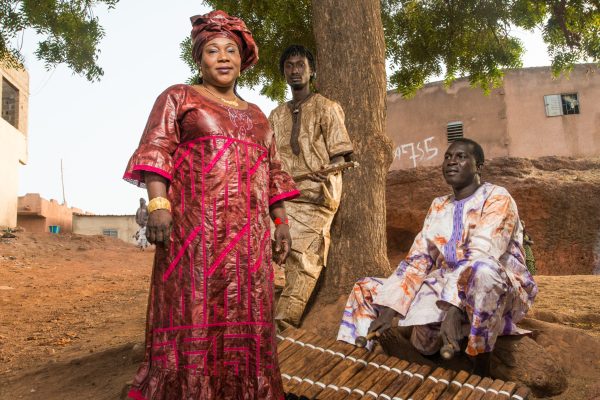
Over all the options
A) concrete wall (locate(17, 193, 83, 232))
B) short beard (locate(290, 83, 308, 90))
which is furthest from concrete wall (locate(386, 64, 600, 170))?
short beard (locate(290, 83, 308, 90))

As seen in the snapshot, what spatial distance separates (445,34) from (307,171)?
593 centimetres

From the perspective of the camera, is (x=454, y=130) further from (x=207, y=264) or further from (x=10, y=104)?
(x=207, y=264)

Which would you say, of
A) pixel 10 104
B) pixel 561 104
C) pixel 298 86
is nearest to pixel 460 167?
pixel 298 86

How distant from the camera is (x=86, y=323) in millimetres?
6961

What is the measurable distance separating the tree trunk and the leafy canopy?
9.43 feet

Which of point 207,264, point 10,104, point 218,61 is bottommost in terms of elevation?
point 207,264

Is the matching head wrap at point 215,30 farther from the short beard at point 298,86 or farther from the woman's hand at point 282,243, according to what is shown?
the short beard at point 298,86

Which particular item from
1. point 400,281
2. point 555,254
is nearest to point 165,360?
point 400,281

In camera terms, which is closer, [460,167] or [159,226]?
[159,226]

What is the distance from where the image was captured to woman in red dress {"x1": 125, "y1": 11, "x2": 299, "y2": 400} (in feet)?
7.80

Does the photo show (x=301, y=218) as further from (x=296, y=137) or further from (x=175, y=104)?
(x=175, y=104)

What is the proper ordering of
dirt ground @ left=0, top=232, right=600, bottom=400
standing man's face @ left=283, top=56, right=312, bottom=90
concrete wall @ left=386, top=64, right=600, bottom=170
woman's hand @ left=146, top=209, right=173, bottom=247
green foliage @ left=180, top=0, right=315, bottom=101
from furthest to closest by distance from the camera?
1. concrete wall @ left=386, top=64, right=600, bottom=170
2. green foliage @ left=180, top=0, right=315, bottom=101
3. standing man's face @ left=283, top=56, right=312, bottom=90
4. dirt ground @ left=0, top=232, right=600, bottom=400
5. woman's hand @ left=146, top=209, right=173, bottom=247

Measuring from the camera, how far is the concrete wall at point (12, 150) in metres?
17.5

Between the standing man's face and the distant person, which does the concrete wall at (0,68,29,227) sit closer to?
the distant person
